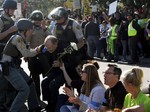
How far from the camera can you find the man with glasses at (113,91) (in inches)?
190

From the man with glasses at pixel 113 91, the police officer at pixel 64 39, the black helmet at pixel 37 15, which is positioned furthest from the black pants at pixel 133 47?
the man with glasses at pixel 113 91

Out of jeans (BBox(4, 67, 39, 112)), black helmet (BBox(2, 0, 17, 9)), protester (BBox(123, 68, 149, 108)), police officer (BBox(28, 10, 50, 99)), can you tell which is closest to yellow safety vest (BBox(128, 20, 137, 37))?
police officer (BBox(28, 10, 50, 99))

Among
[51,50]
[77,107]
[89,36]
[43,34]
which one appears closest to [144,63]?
[89,36]

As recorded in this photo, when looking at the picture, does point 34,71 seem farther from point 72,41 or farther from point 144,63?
point 144,63

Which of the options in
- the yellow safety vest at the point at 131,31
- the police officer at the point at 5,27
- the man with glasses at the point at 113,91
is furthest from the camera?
the yellow safety vest at the point at 131,31

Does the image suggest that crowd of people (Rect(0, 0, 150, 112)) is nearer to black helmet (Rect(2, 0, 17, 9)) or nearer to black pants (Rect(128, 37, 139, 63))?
black helmet (Rect(2, 0, 17, 9))

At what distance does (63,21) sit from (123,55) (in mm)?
8378

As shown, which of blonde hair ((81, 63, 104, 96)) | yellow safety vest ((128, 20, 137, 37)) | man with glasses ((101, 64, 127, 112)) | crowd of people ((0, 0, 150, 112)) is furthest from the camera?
yellow safety vest ((128, 20, 137, 37))

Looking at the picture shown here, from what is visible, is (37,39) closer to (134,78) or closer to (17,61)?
(17,61)

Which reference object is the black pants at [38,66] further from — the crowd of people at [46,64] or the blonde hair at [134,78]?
the blonde hair at [134,78]

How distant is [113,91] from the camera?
4.92m

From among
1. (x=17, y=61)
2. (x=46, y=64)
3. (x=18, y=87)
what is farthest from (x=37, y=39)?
(x=18, y=87)

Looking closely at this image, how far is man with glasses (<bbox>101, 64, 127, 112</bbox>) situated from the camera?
4836 mm

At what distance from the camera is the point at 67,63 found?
657cm
